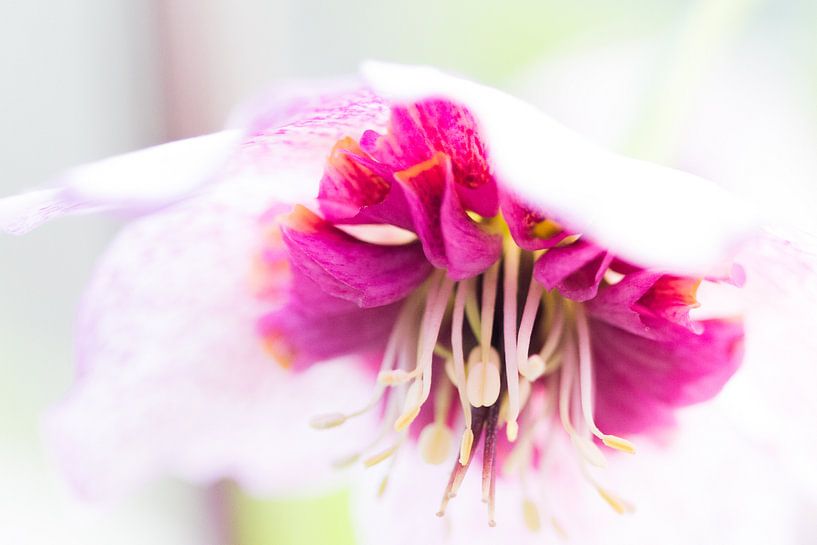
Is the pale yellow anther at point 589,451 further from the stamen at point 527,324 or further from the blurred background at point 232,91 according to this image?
the blurred background at point 232,91

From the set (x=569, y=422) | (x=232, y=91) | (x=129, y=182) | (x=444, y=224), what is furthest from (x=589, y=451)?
(x=232, y=91)

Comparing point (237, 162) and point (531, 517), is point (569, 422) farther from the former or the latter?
point (237, 162)

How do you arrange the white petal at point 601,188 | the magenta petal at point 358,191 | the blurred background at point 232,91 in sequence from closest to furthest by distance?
1. the white petal at point 601,188
2. the magenta petal at point 358,191
3. the blurred background at point 232,91

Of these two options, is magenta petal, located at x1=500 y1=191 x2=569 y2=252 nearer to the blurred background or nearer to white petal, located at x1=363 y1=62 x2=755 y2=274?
white petal, located at x1=363 y1=62 x2=755 y2=274

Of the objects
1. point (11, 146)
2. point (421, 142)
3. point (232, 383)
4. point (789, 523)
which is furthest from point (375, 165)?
point (11, 146)

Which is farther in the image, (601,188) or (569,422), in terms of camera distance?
(569,422)

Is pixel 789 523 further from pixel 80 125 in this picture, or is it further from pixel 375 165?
pixel 80 125

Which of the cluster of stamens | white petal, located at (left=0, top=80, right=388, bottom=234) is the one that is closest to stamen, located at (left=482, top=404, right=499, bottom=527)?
the cluster of stamens

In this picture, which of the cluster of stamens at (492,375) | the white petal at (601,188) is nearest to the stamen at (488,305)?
the cluster of stamens at (492,375)
